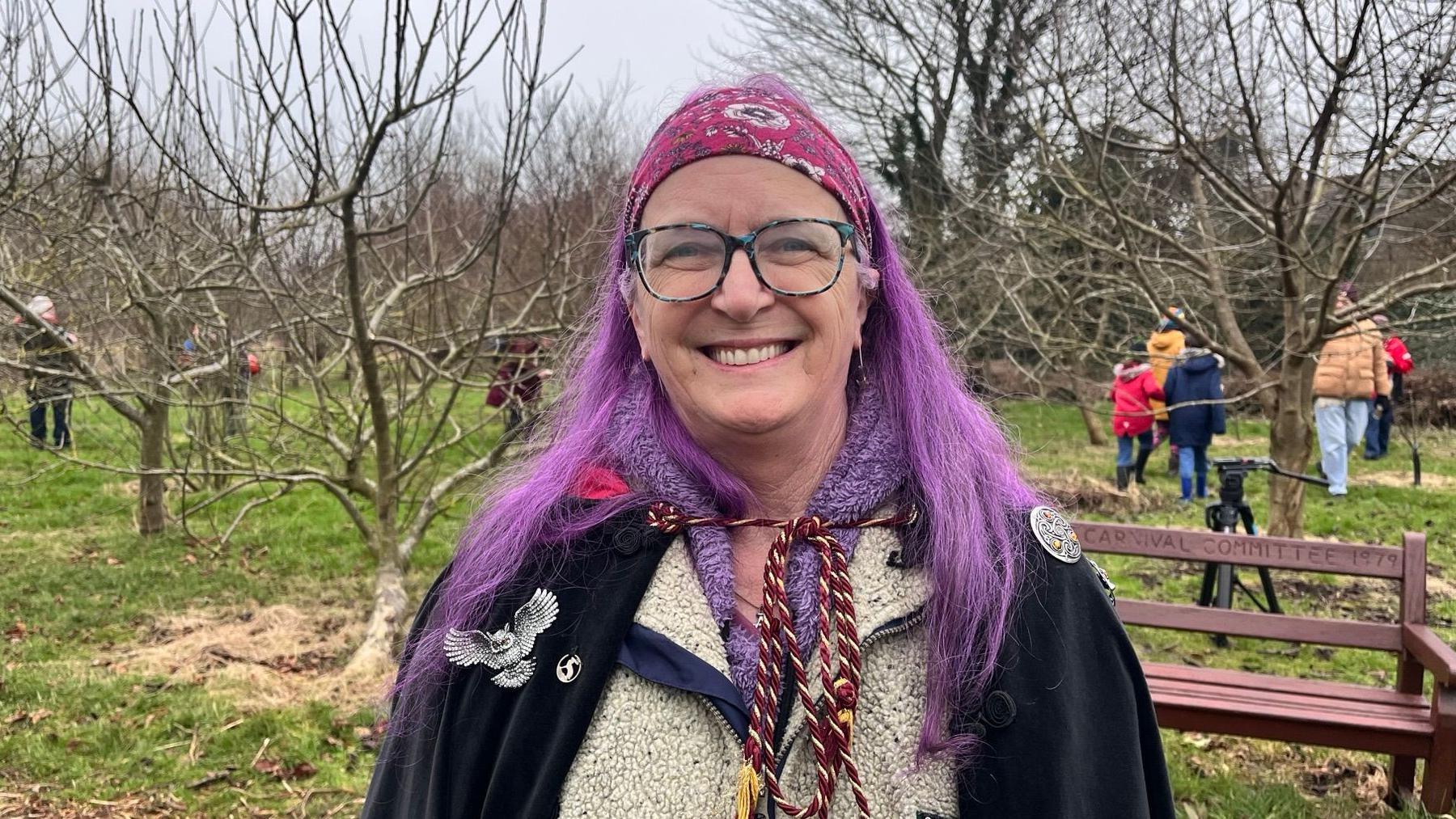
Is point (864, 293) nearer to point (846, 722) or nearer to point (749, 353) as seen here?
point (749, 353)

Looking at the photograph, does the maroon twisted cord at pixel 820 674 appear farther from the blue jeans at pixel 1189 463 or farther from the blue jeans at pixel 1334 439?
the blue jeans at pixel 1334 439

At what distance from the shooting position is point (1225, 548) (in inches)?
159

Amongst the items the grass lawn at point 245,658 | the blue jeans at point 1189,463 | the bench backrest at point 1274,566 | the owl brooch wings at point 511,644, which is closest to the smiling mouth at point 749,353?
the owl brooch wings at point 511,644

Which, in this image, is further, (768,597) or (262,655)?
(262,655)

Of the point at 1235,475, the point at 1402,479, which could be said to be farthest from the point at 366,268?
the point at 1402,479

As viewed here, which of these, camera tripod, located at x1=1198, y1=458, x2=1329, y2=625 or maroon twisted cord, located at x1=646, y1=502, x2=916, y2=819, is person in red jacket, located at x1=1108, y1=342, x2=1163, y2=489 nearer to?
camera tripod, located at x1=1198, y1=458, x2=1329, y2=625

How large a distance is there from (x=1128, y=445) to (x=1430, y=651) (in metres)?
7.11

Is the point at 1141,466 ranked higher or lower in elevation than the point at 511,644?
lower

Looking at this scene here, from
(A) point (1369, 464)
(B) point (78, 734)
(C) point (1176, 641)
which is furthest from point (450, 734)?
(A) point (1369, 464)

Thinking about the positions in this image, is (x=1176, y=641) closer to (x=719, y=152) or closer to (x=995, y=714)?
(x=995, y=714)

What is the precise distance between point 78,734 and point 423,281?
2.69m

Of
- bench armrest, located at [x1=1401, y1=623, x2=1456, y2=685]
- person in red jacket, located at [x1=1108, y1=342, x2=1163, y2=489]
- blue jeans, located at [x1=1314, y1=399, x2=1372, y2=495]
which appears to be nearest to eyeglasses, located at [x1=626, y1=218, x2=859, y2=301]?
bench armrest, located at [x1=1401, y1=623, x2=1456, y2=685]

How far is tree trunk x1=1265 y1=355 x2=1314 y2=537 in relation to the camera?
17.9ft

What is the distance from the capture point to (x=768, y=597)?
141 cm
